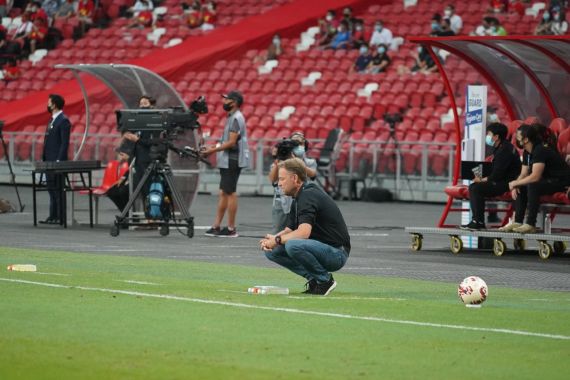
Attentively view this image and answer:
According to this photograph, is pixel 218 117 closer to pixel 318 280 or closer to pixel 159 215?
pixel 159 215

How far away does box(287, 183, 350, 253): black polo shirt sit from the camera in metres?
12.9

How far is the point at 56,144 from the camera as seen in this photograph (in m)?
24.2

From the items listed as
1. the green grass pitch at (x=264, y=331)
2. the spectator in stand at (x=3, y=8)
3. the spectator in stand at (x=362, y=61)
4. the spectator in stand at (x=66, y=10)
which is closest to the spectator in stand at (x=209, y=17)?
the spectator in stand at (x=66, y=10)

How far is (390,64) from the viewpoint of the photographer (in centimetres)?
3900

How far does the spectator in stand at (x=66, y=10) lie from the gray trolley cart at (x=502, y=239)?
31.5 meters

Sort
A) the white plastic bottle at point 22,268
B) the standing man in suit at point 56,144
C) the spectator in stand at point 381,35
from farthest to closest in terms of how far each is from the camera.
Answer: the spectator in stand at point 381,35
the standing man in suit at point 56,144
the white plastic bottle at point 22,268

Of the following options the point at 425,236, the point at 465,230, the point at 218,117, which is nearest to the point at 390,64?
the point at 218,117

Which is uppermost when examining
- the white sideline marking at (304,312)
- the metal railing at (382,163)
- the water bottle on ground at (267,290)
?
the white sideline marking at (304,312)

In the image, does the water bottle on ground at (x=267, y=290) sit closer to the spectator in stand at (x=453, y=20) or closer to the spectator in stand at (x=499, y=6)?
the spectator in stand at (x=453, y=20)

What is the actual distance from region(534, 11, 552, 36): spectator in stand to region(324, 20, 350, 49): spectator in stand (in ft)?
22.4

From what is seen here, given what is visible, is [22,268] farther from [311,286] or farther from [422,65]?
[422,65]

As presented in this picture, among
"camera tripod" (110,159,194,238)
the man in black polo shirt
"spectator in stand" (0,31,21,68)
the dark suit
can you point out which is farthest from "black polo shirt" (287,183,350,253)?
"spectator in stand" (0,31,21,68)

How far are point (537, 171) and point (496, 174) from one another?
0.85m

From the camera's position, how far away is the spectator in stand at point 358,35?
133 ft
